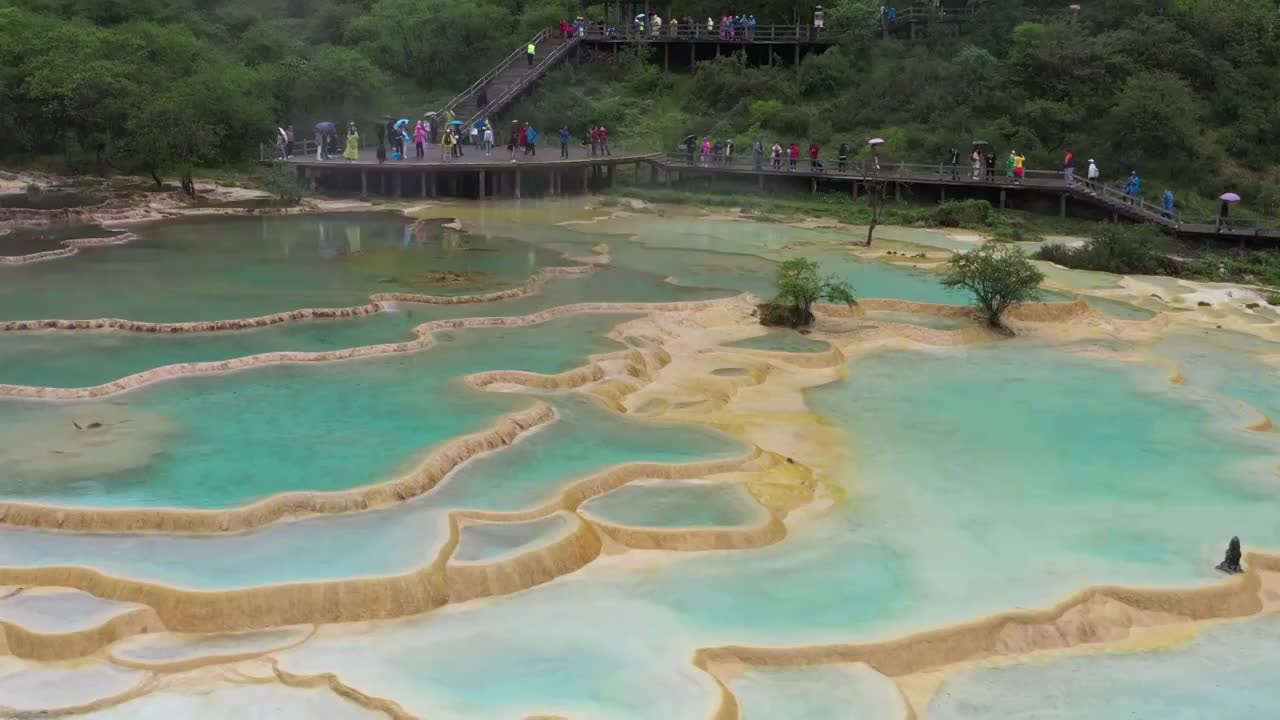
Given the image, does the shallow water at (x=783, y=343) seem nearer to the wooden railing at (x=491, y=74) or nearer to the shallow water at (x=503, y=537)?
the shallow water at (x=503, y=537)

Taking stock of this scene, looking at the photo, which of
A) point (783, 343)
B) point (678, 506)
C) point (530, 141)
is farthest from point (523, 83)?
point (678, 506)

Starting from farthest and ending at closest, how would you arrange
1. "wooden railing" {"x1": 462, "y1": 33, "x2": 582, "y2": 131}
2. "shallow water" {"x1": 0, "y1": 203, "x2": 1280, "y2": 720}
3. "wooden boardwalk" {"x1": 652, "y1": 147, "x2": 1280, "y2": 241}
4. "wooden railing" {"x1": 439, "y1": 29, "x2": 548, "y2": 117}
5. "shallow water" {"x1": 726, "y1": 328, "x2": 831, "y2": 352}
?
"wooden railing" {"x1": 439, "y1": 29, "x2": 548, "y2": 117}
"wooden railing" {"x1": 462, "y1": 33, "x2": 582, "y2": 131}
"wooden boardwalk" {"x1": 652, "y1": 147, "x2": 1280, "y2": 241}
"shallow water" {"x1": 726, "y1": 328, "x2": 831, "y2": 352}
"shallow water" {"x1": 0, "y1": 203, "x2": 1280, "y2": 720}

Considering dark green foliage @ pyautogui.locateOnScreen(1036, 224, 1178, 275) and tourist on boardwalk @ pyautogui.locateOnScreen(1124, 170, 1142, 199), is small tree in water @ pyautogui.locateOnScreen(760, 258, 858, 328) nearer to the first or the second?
dark green foliage @ pyautogui.locateOnScreen(1036, 224, 1178, 275)

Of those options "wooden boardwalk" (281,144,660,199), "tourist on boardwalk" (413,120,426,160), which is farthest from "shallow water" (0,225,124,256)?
"tourist on boardwalk" (413,120,426,160)

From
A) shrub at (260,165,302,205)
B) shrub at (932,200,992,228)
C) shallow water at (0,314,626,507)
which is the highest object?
shrub at (260,165,302,205)

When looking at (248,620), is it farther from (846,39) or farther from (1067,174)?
(846,39)

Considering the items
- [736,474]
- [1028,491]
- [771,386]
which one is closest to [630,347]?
[771,386]

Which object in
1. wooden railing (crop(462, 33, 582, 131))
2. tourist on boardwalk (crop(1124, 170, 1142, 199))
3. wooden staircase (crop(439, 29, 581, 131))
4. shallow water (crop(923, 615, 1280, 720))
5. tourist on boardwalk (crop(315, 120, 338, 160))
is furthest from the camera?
wooden staircase (crop(439, 29, 581, 131))
